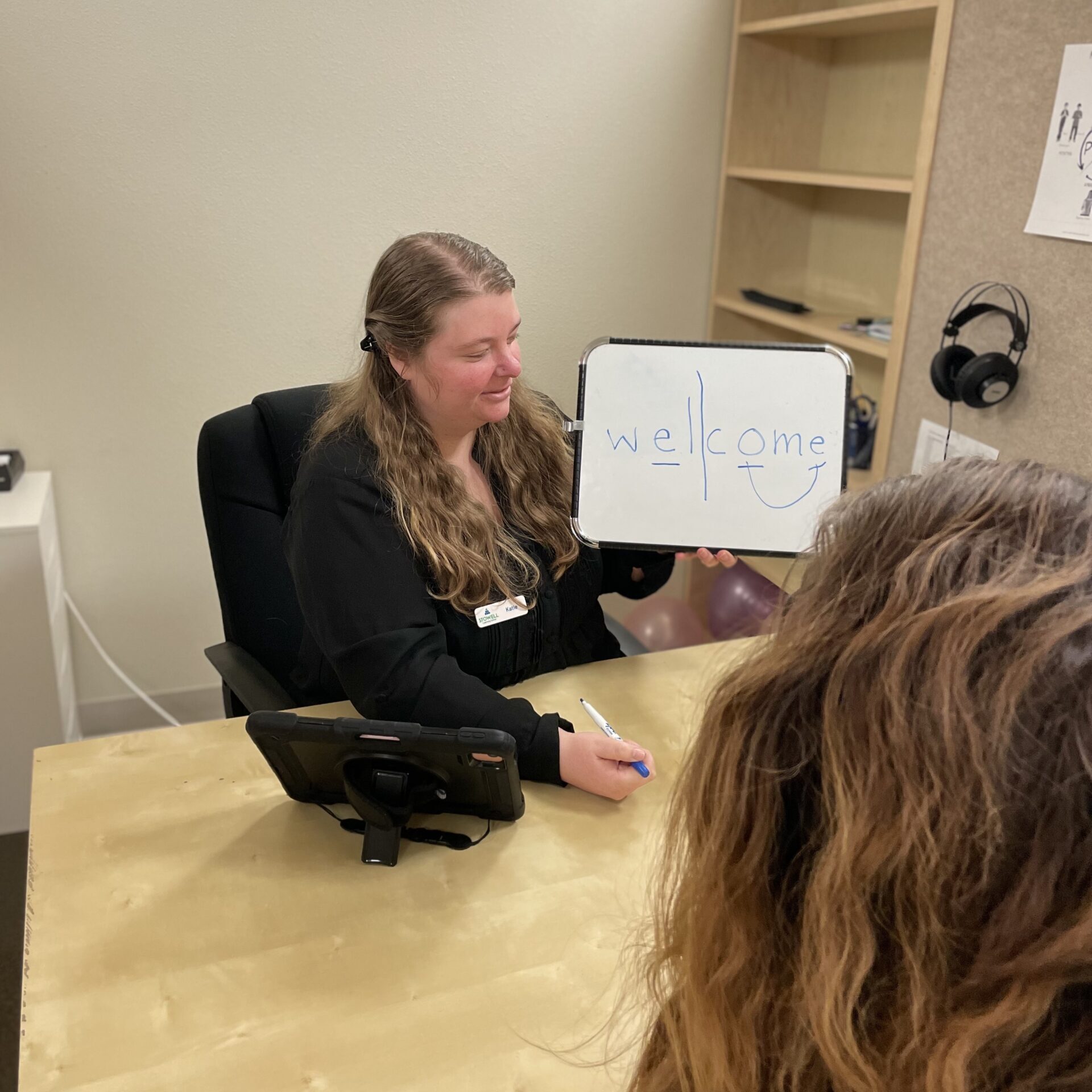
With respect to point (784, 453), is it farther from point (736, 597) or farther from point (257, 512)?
point (736, 597)

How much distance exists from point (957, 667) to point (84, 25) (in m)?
2.27

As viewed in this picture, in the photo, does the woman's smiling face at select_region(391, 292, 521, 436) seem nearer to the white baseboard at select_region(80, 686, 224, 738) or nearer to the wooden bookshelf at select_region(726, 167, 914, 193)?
the wooden bookshelf at select_region(726, 167, 914, 193)

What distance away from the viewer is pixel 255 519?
63.6 inches

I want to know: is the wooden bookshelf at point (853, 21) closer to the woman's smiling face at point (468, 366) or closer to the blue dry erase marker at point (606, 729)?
the woman's smiling face at point (468, 366)

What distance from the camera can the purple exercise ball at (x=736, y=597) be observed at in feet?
8.25

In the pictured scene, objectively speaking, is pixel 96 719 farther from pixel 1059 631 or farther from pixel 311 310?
pixel 1059 631

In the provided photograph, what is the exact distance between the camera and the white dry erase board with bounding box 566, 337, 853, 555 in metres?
1.35

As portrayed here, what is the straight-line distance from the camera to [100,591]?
2422mm

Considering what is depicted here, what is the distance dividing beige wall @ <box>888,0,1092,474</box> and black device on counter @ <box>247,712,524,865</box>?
3.79 feet

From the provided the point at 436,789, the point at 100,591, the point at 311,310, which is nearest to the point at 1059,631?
the point at 436,789

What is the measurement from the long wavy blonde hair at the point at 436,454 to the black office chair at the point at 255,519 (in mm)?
93

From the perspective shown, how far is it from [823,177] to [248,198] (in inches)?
52.3

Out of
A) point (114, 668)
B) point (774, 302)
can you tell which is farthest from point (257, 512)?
point (774, 302)

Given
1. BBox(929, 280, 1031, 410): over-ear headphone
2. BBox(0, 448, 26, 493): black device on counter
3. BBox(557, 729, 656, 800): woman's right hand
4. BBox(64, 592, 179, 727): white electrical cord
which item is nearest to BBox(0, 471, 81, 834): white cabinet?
BBox(0, 448, 26, 493): black device on counter
